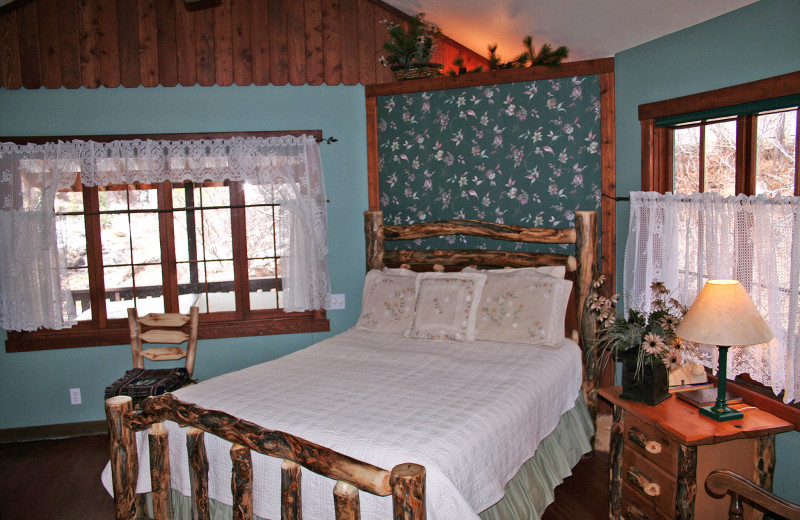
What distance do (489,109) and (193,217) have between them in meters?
2.14

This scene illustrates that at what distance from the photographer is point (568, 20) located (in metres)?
3.36

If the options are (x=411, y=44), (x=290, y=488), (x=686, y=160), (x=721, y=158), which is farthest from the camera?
(x=411, y=44)

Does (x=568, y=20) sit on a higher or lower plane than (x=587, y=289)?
higher

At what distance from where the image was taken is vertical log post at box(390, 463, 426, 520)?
1501 mm

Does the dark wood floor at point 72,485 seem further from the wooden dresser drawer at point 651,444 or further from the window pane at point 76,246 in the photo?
the window pane at point 76,246

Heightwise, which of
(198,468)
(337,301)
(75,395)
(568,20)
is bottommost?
(75,395)

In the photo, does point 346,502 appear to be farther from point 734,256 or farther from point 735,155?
point 735,155

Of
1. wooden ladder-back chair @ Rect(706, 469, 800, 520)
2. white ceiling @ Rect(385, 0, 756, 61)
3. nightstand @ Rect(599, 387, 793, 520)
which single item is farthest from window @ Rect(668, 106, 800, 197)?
wooden ladder-back chair @ Rect(706, 469, 800, 520)

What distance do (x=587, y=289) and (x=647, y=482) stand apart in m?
1.34

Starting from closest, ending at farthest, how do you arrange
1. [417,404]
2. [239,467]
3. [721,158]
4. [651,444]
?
[239,467]
[651,444]
[417,404]
[721,158]

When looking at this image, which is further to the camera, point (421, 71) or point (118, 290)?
point (118, 290)

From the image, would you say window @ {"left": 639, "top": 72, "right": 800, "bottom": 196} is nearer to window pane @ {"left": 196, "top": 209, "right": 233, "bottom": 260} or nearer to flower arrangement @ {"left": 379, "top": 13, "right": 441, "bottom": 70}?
flower arrangement @ {"left": 379, "top": 13, "right": 441, "bottom": 70}

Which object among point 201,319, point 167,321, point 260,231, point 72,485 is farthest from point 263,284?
point 72,485

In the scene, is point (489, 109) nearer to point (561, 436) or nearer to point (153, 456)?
point (561, 436)
